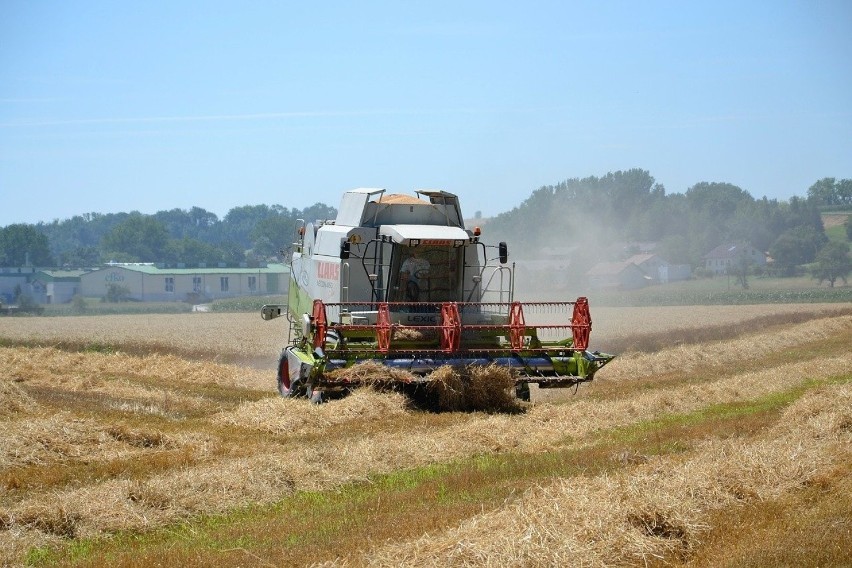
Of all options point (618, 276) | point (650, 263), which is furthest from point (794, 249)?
point (618, 276)

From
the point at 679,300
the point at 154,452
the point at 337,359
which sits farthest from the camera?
the point at 679,300

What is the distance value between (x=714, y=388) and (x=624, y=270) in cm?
6267

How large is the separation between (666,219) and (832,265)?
63.2 feet

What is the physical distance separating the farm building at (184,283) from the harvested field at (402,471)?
69.6m

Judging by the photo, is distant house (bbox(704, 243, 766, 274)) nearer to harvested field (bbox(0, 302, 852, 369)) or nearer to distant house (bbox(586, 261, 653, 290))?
distant house (bbox(586, 261, 653, 290))

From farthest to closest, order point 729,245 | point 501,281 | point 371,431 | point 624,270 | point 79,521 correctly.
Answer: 1. point 729,245
2. point 624,270
3. point 501,281
4. point 371,431
5. point 79,521

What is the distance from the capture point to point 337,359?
15359 millimetres

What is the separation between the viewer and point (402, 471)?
1077 centimetres

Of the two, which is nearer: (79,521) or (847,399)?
(79,521)

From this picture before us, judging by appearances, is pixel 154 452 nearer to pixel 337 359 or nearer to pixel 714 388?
pixel 337 359

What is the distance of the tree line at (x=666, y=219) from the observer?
83.5 metres

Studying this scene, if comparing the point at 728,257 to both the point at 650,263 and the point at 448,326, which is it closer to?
the point at 650,263

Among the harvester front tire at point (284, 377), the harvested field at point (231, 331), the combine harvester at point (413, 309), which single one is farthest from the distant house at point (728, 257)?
the harvester front tire at point (284, 377)

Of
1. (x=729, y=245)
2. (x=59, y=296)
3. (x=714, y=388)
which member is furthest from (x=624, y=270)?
(x=714, y=388)
